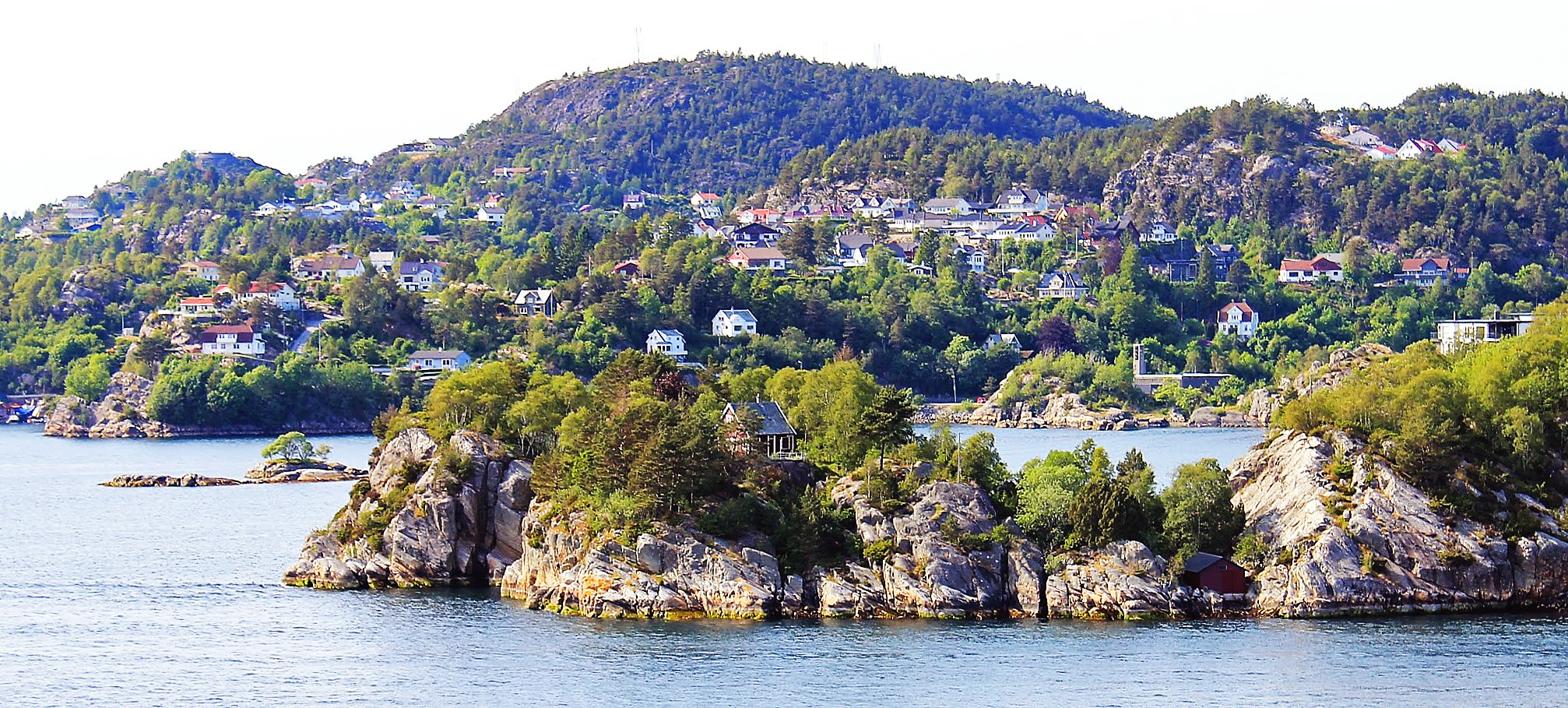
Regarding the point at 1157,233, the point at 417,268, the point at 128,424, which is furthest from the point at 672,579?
the point at 1157,233

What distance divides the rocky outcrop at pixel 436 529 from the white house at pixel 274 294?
65.8 metres

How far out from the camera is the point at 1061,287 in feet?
373

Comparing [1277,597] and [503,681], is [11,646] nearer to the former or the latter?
[503,681]

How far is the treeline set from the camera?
91312 millimetres

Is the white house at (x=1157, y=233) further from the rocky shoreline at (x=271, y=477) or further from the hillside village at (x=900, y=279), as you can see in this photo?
the rocky shoreline at (x=271, y=477)

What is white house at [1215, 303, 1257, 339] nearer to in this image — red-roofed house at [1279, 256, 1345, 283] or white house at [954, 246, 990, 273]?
red-roofed house at [1279, 256, 1345, 283]

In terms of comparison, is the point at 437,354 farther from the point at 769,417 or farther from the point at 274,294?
the point at 769,417

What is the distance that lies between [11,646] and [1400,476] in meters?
25.8

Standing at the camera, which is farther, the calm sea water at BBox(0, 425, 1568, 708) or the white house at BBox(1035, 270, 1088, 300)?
the white house at BBox(1035, 270, 1088, 300)

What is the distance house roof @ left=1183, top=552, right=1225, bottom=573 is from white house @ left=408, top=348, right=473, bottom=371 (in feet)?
206

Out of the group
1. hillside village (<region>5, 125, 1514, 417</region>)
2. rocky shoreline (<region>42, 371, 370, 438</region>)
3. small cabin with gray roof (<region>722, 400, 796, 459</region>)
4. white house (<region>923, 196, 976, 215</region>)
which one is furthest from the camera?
white house (<region>923, 196, 976, 215</region>)

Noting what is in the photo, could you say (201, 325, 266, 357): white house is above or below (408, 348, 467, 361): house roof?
above

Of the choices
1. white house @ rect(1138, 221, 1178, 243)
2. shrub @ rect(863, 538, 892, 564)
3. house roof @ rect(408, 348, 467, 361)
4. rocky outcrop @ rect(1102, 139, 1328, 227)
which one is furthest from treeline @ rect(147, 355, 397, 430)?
rocky outcrop @ rect(1102, 139, 1328, 227)

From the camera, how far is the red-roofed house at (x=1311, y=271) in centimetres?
11644
